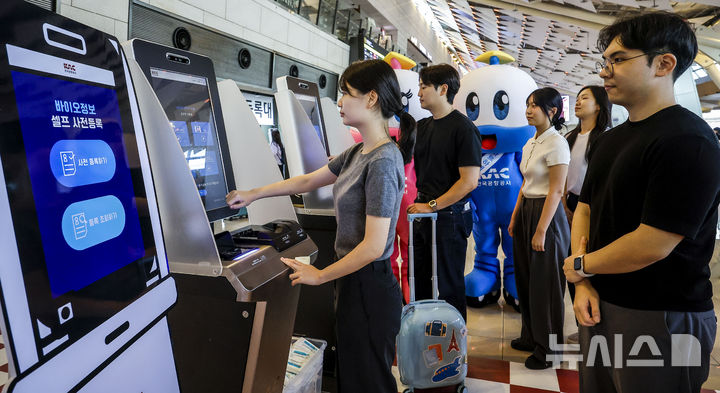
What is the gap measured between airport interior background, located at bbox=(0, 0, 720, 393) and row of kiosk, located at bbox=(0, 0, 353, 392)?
3cm

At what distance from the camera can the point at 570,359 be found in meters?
2.42

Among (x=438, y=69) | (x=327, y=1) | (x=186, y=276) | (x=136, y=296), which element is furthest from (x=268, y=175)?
(x=327, y=1)

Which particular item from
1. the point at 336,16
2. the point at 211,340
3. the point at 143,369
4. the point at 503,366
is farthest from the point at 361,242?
the point at 336,16

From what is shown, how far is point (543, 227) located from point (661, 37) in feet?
4.12

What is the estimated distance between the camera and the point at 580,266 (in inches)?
46.4

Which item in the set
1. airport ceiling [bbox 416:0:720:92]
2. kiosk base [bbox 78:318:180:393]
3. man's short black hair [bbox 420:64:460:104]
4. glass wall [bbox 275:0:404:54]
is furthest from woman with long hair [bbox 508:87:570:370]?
airport ceiling [bbox 416:0:720:92]

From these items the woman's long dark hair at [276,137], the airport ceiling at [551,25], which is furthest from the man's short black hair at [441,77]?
the airport ceiling at [551,25]

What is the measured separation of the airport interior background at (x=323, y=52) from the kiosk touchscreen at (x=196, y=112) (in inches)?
0.6

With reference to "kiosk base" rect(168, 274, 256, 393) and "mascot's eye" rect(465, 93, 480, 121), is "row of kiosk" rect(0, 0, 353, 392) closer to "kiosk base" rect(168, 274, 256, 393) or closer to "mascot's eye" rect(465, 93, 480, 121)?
"kiosk base" rect(168, 274, 256, 393)

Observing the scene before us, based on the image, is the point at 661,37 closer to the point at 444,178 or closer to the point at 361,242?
the point at 361,242

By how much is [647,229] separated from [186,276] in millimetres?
1119

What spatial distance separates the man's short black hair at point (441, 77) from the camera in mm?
2219

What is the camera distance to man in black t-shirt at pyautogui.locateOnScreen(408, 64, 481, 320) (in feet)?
7.15

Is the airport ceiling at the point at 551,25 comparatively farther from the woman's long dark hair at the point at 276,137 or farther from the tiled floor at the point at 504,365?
the tiled floor at the point at 504,365
